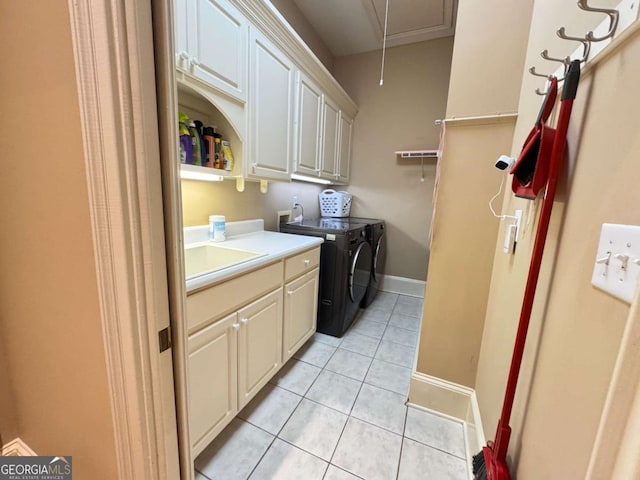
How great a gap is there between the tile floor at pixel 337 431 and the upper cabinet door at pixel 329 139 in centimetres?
178

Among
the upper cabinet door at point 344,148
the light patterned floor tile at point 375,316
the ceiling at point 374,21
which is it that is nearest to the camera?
the ceiling at point 374,21

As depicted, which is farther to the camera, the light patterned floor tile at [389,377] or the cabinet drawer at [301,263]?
the light patterned floor tile at [389,377]

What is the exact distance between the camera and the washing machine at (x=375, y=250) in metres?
2.82

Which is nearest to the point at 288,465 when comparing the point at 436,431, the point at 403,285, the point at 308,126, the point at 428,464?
the point at 428,464

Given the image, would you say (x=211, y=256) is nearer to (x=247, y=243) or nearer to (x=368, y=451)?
(x=247, y=243)

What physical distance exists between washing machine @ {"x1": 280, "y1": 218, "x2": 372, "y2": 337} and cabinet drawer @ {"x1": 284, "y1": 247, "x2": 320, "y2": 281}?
17 centimetres

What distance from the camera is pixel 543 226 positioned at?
69 cm

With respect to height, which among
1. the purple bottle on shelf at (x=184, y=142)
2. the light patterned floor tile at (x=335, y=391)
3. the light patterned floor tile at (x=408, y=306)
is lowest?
the light patterned floor tile at (x=335, y=391)

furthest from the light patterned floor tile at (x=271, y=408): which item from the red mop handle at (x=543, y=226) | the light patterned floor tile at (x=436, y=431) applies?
the red mop handle at (x=543, y=226)

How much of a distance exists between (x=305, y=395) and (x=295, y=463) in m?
0.42

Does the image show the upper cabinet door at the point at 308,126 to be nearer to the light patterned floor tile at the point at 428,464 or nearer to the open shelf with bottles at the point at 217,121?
the open shelf with bottles at the point at 217,121

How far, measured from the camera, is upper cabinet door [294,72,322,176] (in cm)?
212

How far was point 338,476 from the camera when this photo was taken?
118 cm

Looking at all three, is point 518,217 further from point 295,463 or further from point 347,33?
point 347,33
